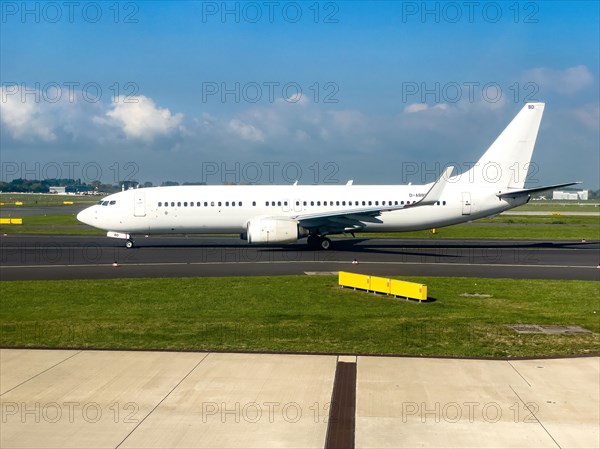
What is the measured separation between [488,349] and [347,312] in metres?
5.67

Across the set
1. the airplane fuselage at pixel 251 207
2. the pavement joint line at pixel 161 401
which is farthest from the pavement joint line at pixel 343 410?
the airplane fuselage at pixel 251 207

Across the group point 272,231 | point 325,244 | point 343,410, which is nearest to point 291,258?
point 272,231

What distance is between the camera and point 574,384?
12.1 m

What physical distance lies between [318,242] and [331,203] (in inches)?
113

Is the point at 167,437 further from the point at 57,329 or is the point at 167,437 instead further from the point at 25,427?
the point at 57,329

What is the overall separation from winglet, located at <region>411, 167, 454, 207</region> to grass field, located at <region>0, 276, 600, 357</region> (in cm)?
995

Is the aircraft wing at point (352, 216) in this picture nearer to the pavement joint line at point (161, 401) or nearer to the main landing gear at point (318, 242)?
the main landing gear at point (318, 242)

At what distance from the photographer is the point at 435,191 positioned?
118 ft

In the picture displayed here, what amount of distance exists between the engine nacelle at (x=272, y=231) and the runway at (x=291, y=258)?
0.97 metres

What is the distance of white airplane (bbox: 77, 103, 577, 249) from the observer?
131 ft

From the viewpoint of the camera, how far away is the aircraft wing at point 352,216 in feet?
118
